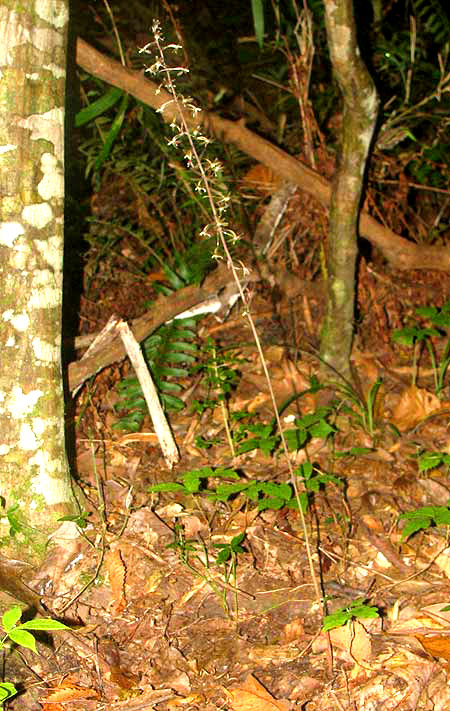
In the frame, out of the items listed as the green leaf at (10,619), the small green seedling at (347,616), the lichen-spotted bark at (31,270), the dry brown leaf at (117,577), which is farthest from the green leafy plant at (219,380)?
the green leaf at (10,619)

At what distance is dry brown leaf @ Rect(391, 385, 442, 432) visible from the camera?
373 centimetres

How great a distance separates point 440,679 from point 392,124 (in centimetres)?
255

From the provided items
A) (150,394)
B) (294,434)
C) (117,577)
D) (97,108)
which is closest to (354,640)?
(117,577)

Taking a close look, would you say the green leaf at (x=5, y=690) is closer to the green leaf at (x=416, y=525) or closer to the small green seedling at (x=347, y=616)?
the small green seedling at (x=347, y=616)

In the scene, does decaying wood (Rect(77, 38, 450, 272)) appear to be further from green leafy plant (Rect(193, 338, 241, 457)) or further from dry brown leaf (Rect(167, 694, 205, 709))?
dry brown leaf (Rect(167, 694, 205, 709))

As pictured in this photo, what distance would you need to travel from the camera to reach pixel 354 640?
240 centimetres

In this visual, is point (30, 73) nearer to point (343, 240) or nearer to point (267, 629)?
point (343, 240)

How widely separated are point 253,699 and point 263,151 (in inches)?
93.3

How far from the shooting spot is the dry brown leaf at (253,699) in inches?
87.0

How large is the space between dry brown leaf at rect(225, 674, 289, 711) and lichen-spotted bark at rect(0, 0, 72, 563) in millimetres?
868

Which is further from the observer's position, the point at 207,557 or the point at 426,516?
the point at 207,557

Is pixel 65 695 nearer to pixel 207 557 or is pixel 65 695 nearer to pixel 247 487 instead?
pixel 207 557

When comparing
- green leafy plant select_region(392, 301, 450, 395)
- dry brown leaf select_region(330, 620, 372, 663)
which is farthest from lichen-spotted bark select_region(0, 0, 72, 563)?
green leafy plant select_region(392, 301, 450, 395)

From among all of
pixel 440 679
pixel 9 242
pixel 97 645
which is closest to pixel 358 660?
pixel 440 679
